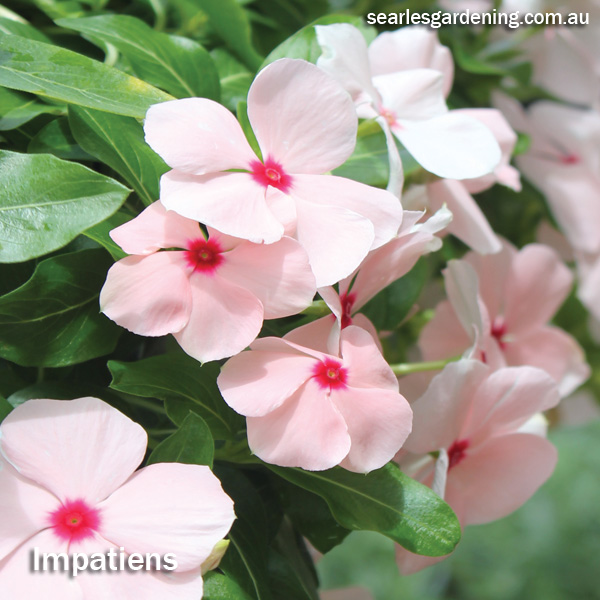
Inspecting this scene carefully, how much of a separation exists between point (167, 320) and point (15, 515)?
0.31 feet

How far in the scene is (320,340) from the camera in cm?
31

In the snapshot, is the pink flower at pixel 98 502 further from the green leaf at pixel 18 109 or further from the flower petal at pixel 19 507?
the green leaf at pixel 18 109

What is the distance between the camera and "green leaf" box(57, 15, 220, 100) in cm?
37

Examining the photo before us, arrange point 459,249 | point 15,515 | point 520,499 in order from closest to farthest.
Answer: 1. point 15,515
2. point 520,499
3. point 459,249

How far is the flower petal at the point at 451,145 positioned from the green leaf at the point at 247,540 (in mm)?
187

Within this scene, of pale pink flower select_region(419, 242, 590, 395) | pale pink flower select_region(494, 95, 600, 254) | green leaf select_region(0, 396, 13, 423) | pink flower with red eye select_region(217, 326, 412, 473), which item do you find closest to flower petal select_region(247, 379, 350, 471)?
pink flower with red eye select_region(217, 326, 412, 473)

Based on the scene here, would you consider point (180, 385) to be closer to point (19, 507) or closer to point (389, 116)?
point (19, 507)

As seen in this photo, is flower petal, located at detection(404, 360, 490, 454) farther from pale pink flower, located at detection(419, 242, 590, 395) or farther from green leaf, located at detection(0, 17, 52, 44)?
green leaf, located at detection(0, 17, 52, 44)

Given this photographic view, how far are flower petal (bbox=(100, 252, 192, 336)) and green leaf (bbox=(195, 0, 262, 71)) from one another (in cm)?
22

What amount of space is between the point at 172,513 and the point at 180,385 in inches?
2.4

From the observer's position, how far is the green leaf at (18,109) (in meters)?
0.33

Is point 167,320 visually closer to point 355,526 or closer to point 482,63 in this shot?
point 355,526

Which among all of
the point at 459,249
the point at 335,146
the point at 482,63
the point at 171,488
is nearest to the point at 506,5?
the point at 482,63

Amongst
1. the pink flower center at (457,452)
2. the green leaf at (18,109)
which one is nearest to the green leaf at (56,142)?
the green leaf at (18,109)
